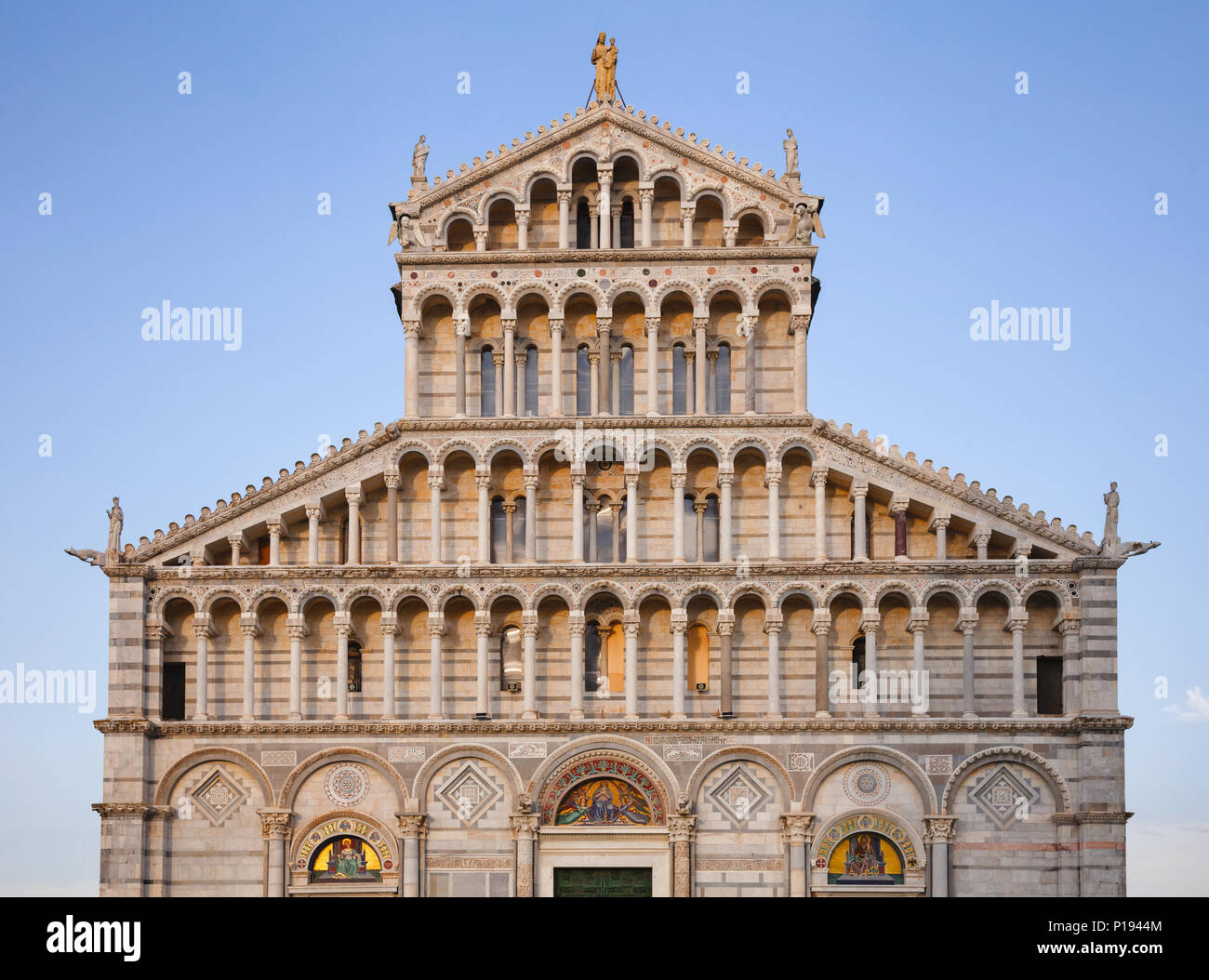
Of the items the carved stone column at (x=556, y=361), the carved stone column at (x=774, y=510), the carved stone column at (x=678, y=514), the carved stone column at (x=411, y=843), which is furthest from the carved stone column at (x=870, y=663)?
the carved stone column at (x=411, y=843)

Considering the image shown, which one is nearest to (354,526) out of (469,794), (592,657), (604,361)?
(592,657)

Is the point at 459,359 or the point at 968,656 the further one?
the point at 459,359

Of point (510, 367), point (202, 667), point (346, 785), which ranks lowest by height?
point (346, 785)

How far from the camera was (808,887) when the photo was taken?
1335 inches

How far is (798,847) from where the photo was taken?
3397 cm

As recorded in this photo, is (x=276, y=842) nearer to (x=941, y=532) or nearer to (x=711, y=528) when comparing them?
(x=711, y=528)

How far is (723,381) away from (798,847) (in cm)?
994

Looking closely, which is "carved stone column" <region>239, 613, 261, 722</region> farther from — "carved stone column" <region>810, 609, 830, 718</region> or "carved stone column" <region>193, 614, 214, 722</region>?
"carved stone column" <region>810, 609, 830, 718</region>

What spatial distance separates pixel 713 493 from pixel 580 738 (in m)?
5.92

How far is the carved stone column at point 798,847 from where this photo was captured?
33.8 metres

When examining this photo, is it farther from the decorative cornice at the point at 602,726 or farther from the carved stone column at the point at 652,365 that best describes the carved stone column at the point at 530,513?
the decorative cornice at the point at 602,726

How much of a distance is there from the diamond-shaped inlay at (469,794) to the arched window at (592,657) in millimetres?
2924
